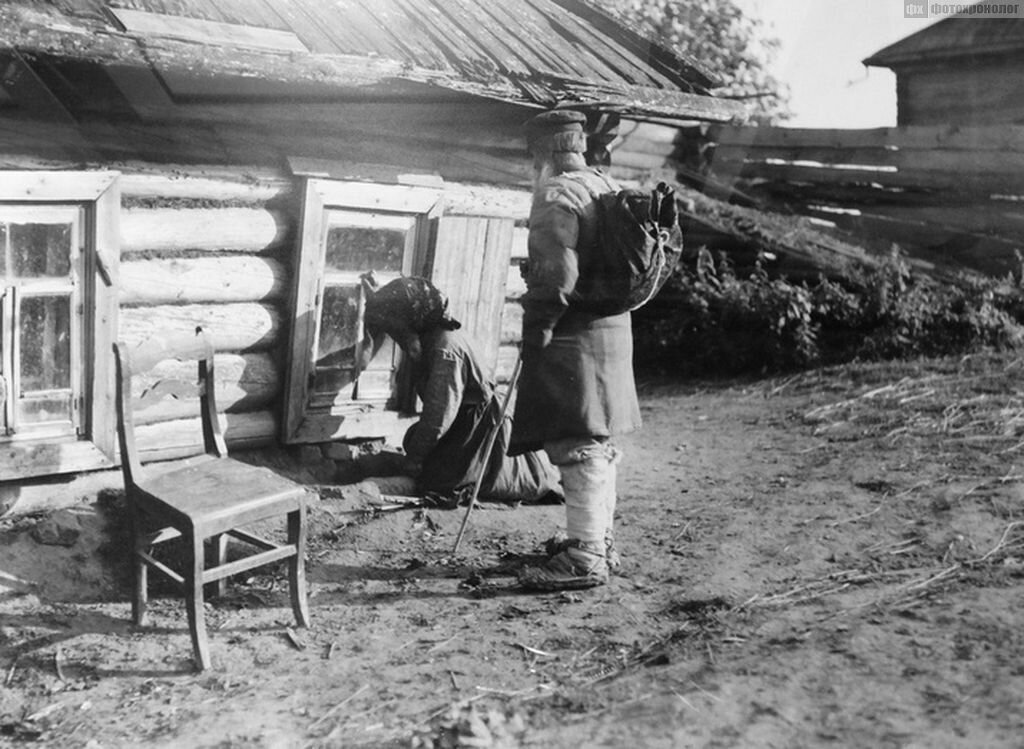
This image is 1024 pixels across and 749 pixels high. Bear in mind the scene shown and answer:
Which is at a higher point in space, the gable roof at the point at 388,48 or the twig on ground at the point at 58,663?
the gable roof at the point at 388,48

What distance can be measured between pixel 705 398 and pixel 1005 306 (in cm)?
352

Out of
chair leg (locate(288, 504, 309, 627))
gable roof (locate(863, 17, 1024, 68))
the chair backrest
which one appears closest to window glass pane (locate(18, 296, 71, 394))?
the chair backrest

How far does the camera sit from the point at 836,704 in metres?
4.13

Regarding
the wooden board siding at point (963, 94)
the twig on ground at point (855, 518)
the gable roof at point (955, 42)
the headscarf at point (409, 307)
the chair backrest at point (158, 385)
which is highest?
the gable roof at point (955, 42)

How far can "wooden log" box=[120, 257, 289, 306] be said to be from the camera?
616 cm

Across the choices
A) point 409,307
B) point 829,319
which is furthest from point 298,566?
point 829,319

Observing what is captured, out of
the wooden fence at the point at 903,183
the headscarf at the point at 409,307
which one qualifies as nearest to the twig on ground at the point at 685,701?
the headscarf at the point at 409,307

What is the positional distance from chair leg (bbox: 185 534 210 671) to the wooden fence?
1098cm

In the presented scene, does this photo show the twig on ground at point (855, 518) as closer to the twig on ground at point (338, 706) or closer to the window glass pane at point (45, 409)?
the twig on ground at point (338, 706)

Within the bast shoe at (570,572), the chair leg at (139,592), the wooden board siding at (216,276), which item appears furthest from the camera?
the wooden board siding at (216,276)

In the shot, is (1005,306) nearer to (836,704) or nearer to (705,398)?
(705,398)

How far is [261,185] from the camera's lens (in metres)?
6.62

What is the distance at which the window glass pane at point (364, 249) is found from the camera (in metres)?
7.09

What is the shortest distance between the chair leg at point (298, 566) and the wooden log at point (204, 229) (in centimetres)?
205
